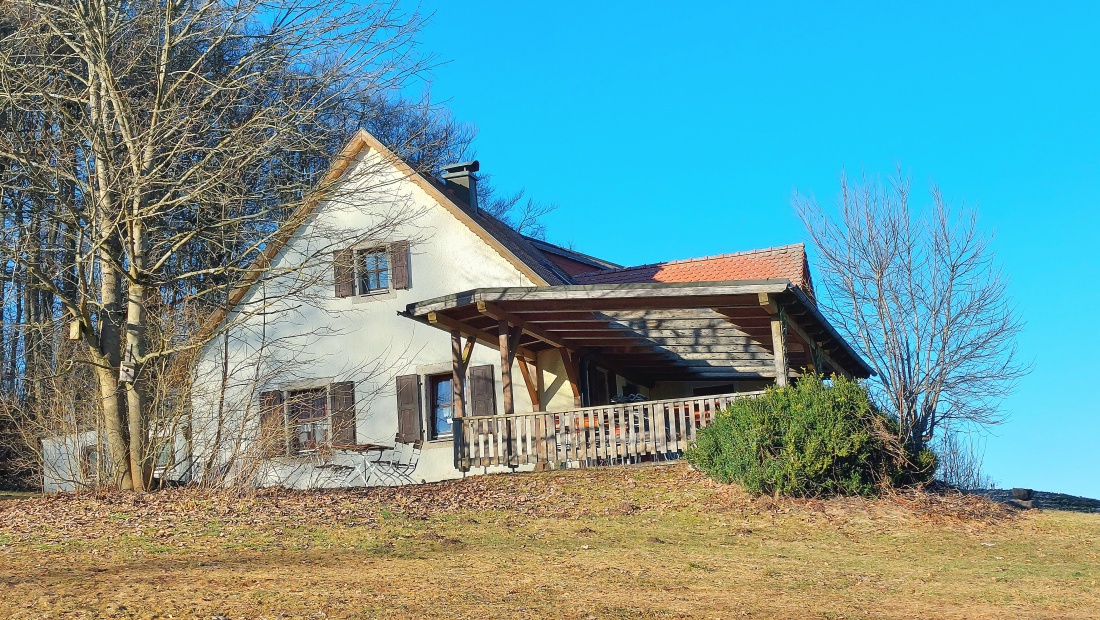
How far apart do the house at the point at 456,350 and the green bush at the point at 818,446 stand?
2.21m

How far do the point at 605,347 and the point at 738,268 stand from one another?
4296 mm

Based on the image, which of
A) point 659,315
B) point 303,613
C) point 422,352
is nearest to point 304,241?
point 422,352

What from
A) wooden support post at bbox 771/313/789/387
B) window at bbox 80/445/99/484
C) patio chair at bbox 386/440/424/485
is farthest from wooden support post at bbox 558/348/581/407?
window at bbox 80/445/99/484

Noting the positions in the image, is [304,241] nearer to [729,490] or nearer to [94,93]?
[94,93]

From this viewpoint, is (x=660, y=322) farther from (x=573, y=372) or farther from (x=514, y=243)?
(x=514, y=243)

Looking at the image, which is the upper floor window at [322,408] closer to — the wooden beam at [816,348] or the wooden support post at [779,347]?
the wooden support post at [779,347]

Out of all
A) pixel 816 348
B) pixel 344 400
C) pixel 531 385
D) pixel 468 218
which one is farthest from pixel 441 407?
pixel 816 348

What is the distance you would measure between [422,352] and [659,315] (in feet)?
16.6

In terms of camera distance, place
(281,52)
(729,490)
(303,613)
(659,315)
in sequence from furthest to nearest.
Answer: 1. (659,315)
2. (281,52)
3. (729,490)
4. (303,613)

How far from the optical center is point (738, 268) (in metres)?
21.0

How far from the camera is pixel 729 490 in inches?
487

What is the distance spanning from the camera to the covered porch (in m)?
14.0

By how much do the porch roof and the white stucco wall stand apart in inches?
69.6

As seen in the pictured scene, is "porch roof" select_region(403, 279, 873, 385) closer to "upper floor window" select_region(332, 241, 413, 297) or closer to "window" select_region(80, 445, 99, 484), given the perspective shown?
→ "upper floor window" select_region(332, 241, 413, 297)
